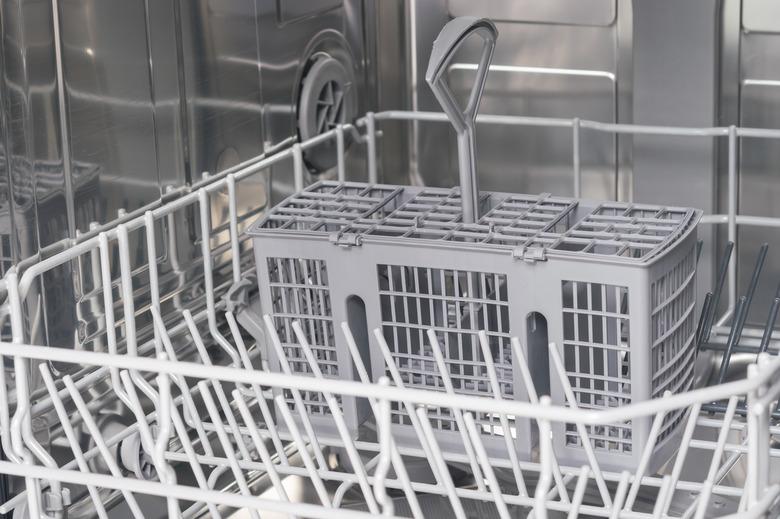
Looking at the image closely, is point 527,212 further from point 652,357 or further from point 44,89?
point 44,89

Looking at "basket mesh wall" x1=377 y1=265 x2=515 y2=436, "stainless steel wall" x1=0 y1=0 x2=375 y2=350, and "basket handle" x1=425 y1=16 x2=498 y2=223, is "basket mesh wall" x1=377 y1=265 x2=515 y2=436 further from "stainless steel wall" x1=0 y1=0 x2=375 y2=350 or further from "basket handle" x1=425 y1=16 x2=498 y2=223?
"stainless steel wall" x1=0 y1=0 x2=375 y2=350

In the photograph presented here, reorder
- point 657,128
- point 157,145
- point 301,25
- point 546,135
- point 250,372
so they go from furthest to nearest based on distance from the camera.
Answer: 1. point 546,135
2. point 301,25
3. point 657,128
4. point 157,145
5. point 250,372

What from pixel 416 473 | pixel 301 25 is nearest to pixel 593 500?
pixel 416 473

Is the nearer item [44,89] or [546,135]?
→ [44,89]

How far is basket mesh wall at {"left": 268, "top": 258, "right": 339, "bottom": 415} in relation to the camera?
1124mm

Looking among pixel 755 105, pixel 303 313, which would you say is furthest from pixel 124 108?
pixel 755 105

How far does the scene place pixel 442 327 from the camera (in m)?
1.06

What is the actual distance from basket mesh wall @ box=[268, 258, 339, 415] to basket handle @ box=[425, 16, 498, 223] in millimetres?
144

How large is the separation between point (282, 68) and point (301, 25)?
0.07m

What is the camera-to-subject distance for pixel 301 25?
1.50m

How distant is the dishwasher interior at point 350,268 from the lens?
964 millimetres

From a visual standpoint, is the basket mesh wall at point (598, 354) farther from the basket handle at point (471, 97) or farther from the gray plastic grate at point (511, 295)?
the basket handle at point (471, 97)

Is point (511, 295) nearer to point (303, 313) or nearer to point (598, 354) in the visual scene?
point (598, 354)

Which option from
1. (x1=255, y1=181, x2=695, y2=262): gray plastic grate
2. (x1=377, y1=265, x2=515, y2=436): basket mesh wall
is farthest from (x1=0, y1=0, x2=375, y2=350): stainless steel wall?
(x1=377, y1=265, x2=515, y2=436): basket mesh wall
